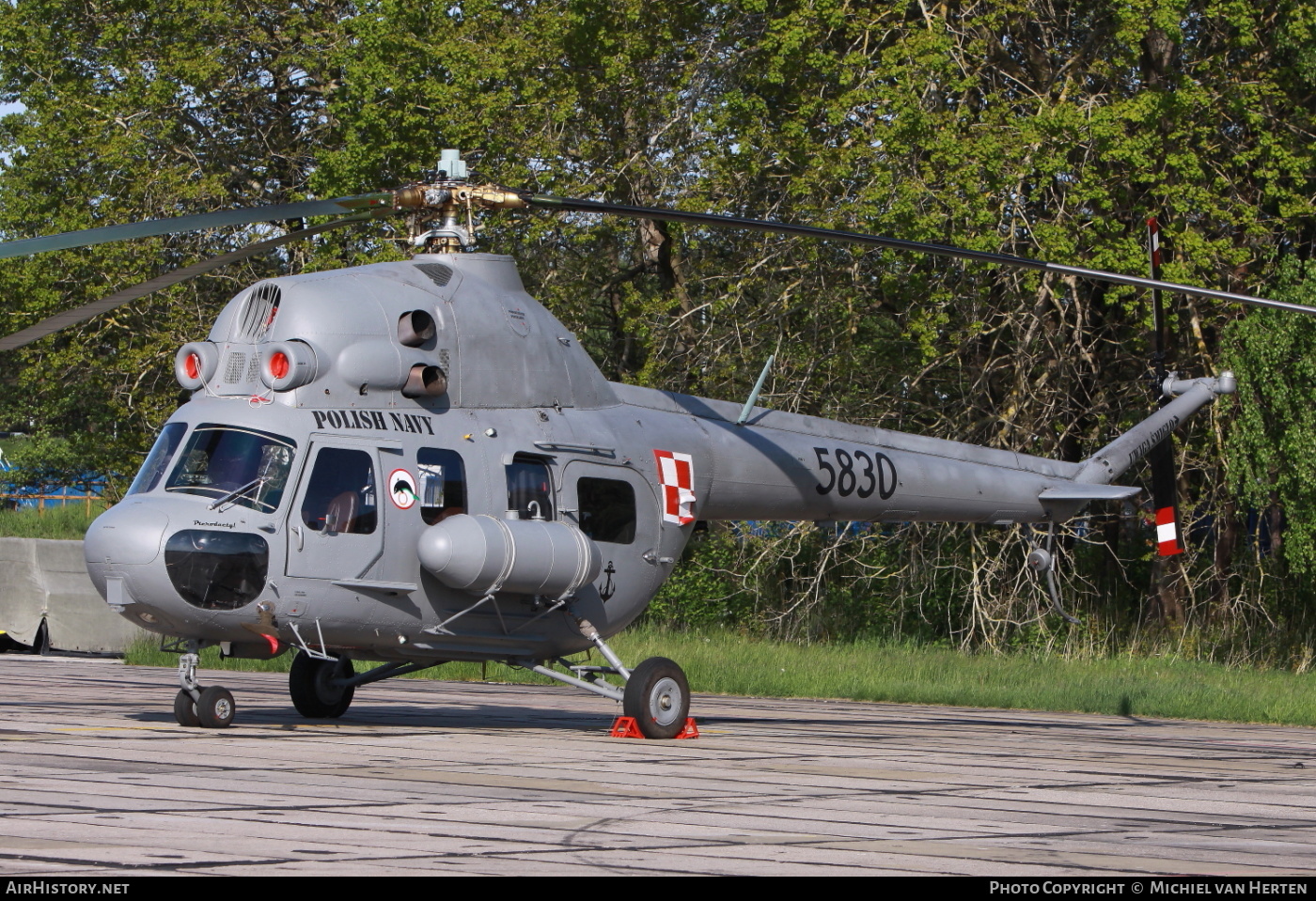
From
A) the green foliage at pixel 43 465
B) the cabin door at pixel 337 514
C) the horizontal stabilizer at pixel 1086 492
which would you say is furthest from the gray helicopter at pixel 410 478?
the green foliage at pixel 43 465

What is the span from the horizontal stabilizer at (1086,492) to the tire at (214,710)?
8.34 m

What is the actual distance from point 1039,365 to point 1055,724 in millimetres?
13750

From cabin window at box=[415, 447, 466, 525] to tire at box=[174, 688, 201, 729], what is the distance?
2.24 m

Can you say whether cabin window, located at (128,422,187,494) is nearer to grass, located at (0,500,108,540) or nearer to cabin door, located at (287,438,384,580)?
cabin door, located at (287,438,384,580)

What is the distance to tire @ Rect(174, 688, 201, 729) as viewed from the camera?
39.8 feet

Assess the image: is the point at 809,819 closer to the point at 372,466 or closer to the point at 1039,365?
the point at 372,466

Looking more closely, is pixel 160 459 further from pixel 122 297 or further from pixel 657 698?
pixel 657 698

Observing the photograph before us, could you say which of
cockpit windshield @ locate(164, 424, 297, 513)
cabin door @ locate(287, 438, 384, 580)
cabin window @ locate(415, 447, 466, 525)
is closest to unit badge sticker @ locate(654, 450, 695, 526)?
cabin window @ locate(415, 447, 466, 525)

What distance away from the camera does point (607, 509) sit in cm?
1319

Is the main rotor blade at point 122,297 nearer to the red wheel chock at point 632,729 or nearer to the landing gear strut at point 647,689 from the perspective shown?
the landing gear strut at point 647,689

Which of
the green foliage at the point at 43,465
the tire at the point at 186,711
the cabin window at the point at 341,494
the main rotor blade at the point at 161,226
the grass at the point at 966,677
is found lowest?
the grass at the point at 966,677

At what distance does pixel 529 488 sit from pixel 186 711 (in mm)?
3079

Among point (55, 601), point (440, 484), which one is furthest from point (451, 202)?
point (55, 601)

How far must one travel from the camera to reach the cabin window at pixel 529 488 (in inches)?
494
